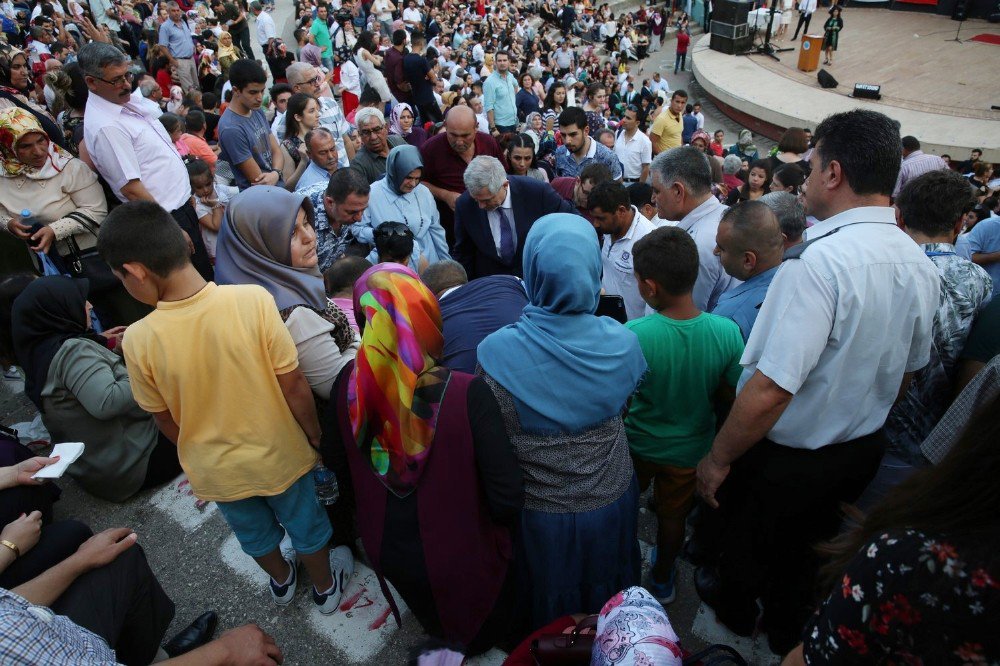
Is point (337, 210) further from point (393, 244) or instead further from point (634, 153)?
point (634, 153)

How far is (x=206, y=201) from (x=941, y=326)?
15.4 ft

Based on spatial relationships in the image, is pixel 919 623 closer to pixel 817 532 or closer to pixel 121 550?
pixel 817 532

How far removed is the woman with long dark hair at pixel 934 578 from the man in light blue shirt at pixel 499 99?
9.26 m

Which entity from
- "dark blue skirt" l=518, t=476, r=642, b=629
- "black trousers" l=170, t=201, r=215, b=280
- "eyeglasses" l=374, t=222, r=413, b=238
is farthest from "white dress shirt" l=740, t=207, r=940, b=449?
"black trousers" l=170, t=201, r=215, b=280

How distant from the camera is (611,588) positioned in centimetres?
227

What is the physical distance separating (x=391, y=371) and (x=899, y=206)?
8.55 feet

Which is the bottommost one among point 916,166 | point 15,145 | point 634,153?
point 916,166

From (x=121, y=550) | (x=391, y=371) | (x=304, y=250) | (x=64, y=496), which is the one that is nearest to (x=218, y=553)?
(x=121, y=550)

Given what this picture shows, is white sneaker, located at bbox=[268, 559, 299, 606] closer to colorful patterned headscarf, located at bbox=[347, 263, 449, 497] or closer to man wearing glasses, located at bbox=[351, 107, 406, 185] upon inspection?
colorful patterned headscarf, located at bbox=[347, 263, 449, 497]

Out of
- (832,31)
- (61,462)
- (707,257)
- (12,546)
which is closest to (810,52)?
(832,31)

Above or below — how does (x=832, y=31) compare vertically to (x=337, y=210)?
below

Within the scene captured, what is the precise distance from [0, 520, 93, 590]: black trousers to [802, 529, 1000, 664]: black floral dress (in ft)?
8.69

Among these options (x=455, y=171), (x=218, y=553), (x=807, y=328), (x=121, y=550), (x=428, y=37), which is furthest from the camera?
(x=428, y=37)

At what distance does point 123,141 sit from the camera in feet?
12.1
